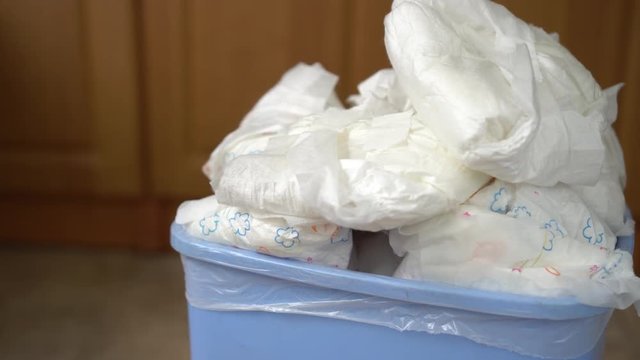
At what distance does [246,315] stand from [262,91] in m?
0.68

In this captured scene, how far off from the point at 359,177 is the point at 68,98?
34.3 inches

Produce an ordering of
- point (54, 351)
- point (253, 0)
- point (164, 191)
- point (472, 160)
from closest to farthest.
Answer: point (472, 160), point (54, 351), point (253, 0), point (164, 191)

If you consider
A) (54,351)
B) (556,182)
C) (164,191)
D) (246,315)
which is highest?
(556,182)

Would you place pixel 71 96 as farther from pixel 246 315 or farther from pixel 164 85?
pixel 246 315

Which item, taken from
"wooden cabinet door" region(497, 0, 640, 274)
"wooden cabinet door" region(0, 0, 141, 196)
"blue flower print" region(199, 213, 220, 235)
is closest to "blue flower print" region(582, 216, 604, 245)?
"blue flower print" region(199, 213, 220, 235)

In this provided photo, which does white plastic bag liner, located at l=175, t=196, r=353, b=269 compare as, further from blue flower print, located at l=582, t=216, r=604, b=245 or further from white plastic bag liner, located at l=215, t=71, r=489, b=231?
blue flower print, located at l=582, t=216, r=604, b=245

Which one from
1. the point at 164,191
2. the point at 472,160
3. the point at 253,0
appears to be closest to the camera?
the point at 472,160

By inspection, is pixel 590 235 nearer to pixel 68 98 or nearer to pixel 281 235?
pixel 281 235

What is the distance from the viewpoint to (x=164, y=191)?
1298mm

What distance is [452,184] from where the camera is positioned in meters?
0.55

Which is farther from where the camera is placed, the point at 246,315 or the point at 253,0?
the point at 253,0

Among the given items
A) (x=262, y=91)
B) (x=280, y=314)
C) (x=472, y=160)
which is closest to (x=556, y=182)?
(x=472, y=160)

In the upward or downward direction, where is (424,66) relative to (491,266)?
upward

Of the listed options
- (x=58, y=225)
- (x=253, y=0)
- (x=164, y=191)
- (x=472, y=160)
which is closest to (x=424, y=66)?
(x=472, y=160)
